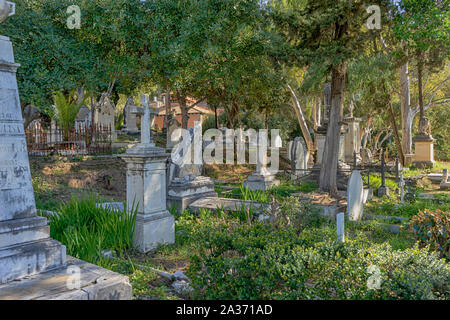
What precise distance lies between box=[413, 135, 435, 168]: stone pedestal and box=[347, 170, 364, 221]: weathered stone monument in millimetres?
12098

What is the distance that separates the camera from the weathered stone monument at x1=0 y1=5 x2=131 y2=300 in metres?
3.62

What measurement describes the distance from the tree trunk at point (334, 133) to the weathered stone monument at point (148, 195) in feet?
18.2

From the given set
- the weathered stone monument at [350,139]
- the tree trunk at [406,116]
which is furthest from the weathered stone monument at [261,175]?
the tree trunk at [406,116]

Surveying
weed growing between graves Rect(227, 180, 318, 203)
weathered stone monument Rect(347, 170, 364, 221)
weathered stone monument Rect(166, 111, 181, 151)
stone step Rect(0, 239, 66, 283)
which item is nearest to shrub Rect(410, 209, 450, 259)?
weathered stone monument Rect(347, 170, 364, 221)

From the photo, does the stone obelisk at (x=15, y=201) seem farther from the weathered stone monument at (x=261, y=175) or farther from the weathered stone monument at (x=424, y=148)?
the weathered stone monument at (x=424, y=148)

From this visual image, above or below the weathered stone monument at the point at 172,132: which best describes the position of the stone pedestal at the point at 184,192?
below

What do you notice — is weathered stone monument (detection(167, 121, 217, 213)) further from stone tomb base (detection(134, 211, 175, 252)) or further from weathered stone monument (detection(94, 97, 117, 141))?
weathered stone monument (detection(94, 97, 117, 141))

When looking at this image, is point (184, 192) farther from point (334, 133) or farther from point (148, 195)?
point (334, 133)

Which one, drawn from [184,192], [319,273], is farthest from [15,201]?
[184,192]

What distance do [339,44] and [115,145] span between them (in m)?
13.5

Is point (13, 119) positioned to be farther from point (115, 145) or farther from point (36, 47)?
point (115, 145)

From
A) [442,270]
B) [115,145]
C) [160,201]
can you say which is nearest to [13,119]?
[160,201]

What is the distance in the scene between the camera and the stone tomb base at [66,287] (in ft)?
11.0

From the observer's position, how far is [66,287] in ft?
11.5
